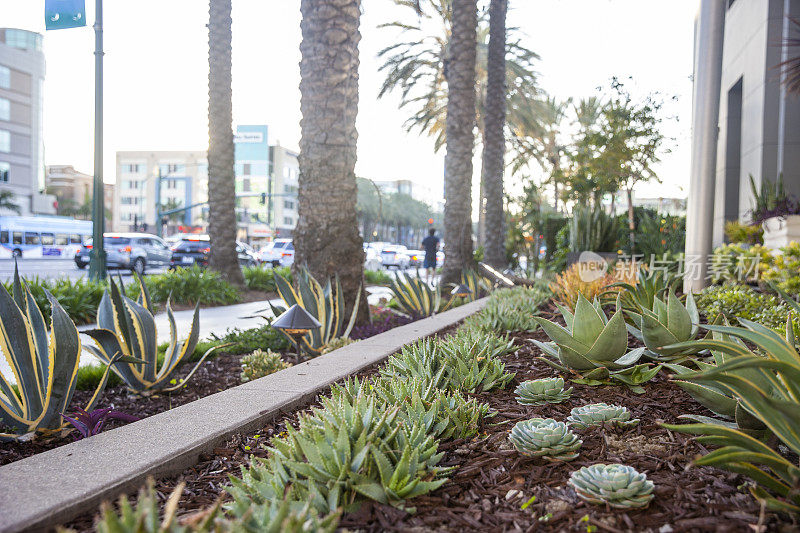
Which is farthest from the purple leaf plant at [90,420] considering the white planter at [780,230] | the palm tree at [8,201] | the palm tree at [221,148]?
the palm tree at [8,201]

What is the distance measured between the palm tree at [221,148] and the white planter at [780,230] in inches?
408

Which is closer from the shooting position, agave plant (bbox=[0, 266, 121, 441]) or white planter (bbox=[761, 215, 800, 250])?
agave plant (bbox=[0, 266, 121, 441])

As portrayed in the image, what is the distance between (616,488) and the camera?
178 centimetres

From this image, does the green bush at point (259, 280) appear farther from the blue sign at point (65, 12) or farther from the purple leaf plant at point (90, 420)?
the purple leaf plant at point (90, 420)

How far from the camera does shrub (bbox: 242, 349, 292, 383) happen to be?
4.51 m

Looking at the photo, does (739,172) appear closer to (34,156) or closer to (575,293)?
(575,293)

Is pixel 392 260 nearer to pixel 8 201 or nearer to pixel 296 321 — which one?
pixel 296 321

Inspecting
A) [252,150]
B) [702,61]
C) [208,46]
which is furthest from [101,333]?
[252,150]

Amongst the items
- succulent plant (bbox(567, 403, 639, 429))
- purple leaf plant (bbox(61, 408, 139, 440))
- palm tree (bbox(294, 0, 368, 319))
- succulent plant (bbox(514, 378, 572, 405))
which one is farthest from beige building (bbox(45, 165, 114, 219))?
succulent plant (bbox(567, 403, 639, 429))

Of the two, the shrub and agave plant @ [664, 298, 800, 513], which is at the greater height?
agave plant @ [664, 298, 800, 513]

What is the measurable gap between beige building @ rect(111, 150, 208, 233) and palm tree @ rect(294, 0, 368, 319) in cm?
9389

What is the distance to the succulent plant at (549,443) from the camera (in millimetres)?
2123

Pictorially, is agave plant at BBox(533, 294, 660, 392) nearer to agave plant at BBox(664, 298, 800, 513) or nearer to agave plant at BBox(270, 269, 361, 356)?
agave plant at BBox(664, 298, 800, 513)

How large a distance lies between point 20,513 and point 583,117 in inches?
1473
